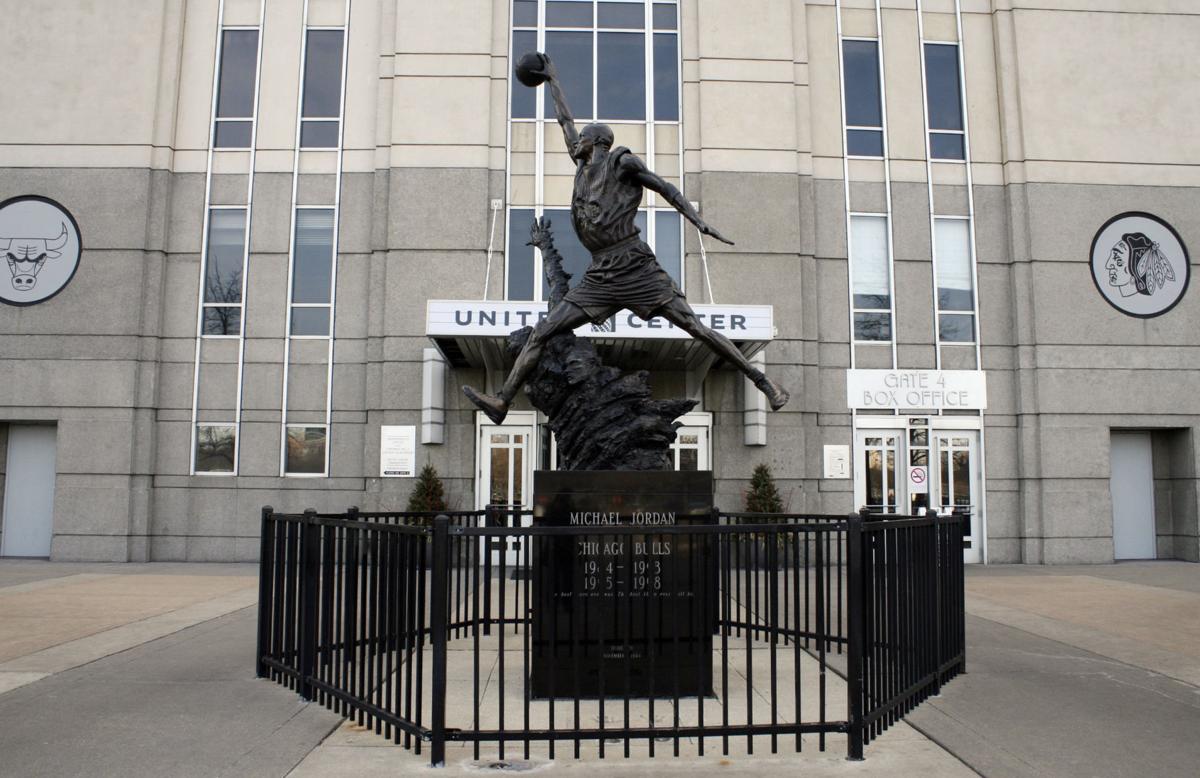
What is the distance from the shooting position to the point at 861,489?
17.9m

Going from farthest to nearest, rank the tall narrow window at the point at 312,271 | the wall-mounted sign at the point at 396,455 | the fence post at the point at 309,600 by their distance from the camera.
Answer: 1. the tall narrow window at the point at 312,271
2. the wall-mounted sign at the point at 396,455
3. the fence post at the point at 309,600

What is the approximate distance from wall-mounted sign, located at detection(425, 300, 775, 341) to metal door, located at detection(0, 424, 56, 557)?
9.31m

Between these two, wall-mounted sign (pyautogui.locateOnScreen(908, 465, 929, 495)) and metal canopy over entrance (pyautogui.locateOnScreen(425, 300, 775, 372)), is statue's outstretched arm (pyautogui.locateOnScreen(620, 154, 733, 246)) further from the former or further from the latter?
wall-mounted sign (pyautogui.locateOnScreen(908, 465, 929, 495))

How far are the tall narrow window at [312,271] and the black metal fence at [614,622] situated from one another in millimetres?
11123

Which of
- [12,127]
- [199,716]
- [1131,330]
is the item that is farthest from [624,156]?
[12,127]

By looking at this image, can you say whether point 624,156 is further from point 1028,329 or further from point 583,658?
point 1028,329

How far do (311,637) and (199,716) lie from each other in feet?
2.96

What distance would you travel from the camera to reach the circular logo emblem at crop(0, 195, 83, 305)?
17516 mm

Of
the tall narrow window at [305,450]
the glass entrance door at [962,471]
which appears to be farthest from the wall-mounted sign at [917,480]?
the tall narrow window at [305,450]

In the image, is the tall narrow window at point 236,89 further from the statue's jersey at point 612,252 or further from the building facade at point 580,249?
the statue's jersey at point 612,252

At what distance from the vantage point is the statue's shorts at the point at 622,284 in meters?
7.41

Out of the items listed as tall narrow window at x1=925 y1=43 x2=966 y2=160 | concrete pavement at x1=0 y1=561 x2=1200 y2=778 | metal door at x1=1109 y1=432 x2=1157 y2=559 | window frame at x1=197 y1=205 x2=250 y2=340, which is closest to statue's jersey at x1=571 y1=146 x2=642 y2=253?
concrete pavement at x1=0 y1=561 x2=1200 y2=778

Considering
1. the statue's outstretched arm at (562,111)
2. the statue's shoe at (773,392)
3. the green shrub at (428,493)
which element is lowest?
the green shrub at (428,493)

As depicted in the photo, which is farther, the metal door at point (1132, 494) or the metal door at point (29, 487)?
the metal door at point (1132, 494)
